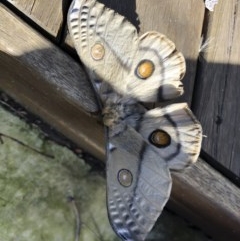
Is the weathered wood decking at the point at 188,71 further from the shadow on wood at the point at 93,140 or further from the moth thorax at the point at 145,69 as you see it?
the moth thorax at the point at 145,69

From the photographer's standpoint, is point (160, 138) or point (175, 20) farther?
point (175, 20)

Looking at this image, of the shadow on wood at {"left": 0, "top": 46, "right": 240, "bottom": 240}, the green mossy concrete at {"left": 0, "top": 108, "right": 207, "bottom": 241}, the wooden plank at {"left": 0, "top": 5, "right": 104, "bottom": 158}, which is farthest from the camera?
the green mossy concrete at {"left": 0, "top": 108, "right": 207, "bottom": 241}

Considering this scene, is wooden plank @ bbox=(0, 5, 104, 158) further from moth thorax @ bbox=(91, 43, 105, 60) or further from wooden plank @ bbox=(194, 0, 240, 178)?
wooden plank @ bbox=(194, 0, 240, 178)

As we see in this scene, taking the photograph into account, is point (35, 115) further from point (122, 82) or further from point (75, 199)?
point (122, 82)

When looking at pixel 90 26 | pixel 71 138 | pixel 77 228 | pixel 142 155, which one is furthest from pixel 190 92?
pixel 77 228

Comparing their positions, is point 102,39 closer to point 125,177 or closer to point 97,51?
point 97,51

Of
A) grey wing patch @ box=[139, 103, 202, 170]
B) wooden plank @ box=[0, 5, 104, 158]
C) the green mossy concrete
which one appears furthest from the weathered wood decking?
the green mossy concrete

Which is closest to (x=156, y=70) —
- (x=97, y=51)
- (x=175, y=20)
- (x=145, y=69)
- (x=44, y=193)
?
→ (x=145, y=69)
